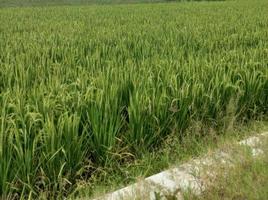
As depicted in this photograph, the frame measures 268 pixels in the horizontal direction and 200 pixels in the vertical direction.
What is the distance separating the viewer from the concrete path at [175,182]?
216 centimetres

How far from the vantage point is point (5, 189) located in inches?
85.7

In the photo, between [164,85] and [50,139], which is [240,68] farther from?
[50,139]

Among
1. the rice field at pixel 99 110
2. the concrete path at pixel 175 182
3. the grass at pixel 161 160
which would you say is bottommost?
the grass at pixel 161 160

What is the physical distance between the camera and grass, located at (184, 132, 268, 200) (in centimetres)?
221

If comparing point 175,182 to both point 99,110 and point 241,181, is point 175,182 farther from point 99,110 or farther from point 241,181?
point 99,110

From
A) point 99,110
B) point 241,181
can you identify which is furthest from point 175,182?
point 99,110

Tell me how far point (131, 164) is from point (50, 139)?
64cm

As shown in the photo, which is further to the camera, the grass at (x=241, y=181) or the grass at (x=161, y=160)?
the grass at (x=161, y=160)

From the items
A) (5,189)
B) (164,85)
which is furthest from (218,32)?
(5,189)

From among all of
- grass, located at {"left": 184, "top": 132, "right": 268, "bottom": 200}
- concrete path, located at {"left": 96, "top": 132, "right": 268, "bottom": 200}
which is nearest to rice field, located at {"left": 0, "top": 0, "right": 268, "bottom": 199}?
concrete path, located at {"left": 96, "top": 132, "right": 268, "bottom": 200}

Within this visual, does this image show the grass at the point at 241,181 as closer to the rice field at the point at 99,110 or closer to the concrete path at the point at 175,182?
the concrete path at the point at 175,182

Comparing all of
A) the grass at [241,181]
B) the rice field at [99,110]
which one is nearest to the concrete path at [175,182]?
the grass at [241,181]

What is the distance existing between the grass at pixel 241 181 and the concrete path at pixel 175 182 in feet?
0.21

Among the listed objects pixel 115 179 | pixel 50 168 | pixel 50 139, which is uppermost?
pixel 50 139
